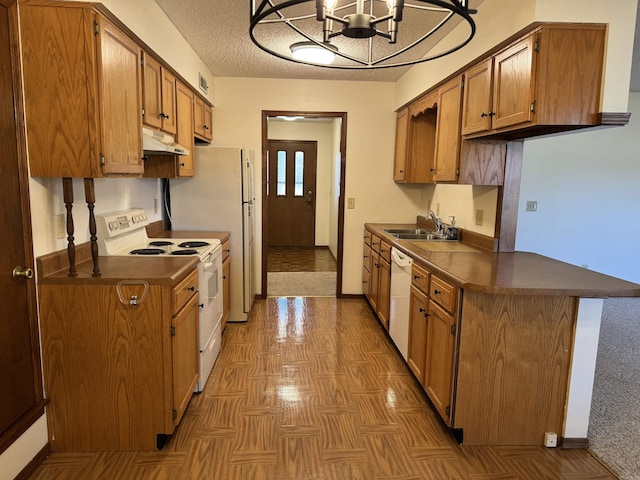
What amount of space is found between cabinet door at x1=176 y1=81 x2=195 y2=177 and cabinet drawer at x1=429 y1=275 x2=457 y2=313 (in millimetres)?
2159

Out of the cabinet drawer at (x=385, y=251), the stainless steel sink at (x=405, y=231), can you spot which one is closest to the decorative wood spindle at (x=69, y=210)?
the cabinet drawer at (x=385, y=251)

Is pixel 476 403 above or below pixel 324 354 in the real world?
above

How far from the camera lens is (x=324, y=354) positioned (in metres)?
3.37

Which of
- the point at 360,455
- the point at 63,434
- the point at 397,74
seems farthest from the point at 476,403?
the point at 397,74

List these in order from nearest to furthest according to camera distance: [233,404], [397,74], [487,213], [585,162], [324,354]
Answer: [233,404], [487,213], [324,354], [397,74], [585,162]

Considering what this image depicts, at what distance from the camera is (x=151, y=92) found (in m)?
2.72

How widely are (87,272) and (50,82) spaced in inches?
35.4

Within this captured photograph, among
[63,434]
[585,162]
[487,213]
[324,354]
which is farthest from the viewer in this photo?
[585,162]

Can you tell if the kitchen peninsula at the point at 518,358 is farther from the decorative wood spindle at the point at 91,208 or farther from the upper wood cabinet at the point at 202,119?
the upper wood cabinet at the point at 202,119

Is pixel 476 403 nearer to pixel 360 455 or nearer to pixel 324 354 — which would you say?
pixel 360 455

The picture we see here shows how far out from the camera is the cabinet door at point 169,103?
2967 mm

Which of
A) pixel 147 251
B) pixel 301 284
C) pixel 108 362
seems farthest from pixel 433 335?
pixel 301 284

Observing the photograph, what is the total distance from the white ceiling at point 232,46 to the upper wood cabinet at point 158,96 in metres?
0.39

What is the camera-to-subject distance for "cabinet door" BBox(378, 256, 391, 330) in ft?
12.0
